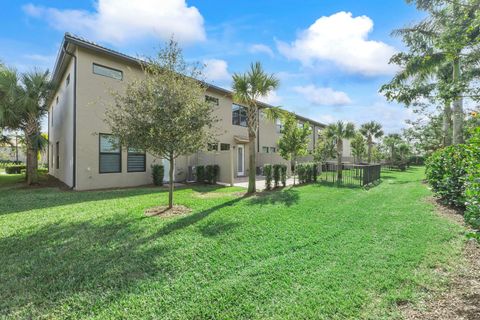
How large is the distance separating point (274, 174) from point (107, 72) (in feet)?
31.0

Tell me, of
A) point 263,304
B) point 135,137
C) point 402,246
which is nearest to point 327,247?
point 402,246

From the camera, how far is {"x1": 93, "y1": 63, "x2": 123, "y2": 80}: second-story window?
11344 mm

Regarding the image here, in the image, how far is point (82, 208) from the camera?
747 cm

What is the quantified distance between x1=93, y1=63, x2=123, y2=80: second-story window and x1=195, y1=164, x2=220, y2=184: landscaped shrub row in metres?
6.13

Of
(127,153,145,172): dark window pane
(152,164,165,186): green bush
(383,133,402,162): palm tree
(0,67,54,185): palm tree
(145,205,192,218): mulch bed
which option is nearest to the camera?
(145,205,192,218): mulch bed

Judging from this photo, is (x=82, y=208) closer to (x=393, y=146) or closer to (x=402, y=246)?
(x=402, y=246)

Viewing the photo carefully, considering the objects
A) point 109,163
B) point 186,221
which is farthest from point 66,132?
point 186,221

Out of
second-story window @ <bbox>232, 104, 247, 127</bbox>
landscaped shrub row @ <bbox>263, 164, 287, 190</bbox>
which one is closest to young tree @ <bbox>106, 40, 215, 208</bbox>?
landscaped shrub row @ <bbox>263, 164, 287, 190</bbox>

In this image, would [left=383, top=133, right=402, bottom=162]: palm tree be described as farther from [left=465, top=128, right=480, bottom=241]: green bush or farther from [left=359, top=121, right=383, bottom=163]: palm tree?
[left=465, top=128, right=480, bottom=241]: green bush

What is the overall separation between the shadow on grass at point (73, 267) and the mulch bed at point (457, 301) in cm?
332

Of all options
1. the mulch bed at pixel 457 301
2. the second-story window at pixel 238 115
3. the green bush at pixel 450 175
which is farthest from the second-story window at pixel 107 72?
the green bush at pixel 450 175

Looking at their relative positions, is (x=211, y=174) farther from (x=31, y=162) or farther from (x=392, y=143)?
(x=392, y=143)

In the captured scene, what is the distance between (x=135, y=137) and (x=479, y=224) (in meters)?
7.00

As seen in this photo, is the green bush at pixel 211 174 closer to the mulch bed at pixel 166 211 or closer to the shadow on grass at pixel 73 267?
the mulch bed at pixel 166 211
